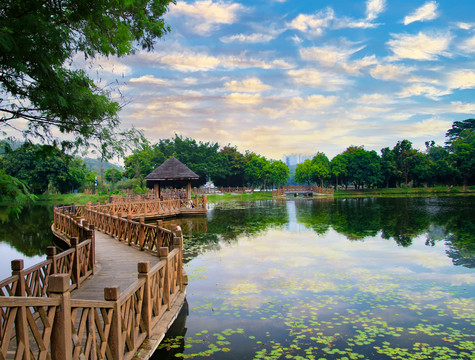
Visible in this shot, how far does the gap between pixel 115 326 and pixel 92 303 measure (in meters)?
0.48

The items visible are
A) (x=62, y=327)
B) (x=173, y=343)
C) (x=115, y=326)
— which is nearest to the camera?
(x=62, y=327)

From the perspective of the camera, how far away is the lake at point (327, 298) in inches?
205

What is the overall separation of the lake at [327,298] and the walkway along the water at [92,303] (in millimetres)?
894

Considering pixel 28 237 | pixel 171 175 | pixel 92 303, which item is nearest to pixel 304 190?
pixel 171 175

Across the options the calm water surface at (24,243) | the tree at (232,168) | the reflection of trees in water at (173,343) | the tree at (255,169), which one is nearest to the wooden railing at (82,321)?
the reflection of trees in water at (173,343)

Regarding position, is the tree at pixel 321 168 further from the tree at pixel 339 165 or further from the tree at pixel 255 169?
the tree at pixel 255 169

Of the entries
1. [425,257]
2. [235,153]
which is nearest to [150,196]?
[425,257]

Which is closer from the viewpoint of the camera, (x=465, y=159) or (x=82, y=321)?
(x=82, y=321)

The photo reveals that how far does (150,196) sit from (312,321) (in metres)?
24.8

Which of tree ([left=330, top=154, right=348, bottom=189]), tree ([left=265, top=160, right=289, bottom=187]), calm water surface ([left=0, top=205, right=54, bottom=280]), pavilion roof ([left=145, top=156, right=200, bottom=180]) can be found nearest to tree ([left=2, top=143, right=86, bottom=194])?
pavilion roof ([left=145, top=156, right=200, bottom=180])

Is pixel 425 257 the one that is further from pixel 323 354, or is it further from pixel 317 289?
pixel 323 354

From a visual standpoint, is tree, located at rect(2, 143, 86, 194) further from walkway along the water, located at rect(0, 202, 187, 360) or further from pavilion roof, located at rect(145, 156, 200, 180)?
walkway along the water, located at rect(0, 202, 187, 360)

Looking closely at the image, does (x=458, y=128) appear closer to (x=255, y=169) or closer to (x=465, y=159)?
(x=465, y=159)

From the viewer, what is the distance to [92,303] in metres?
3.25
